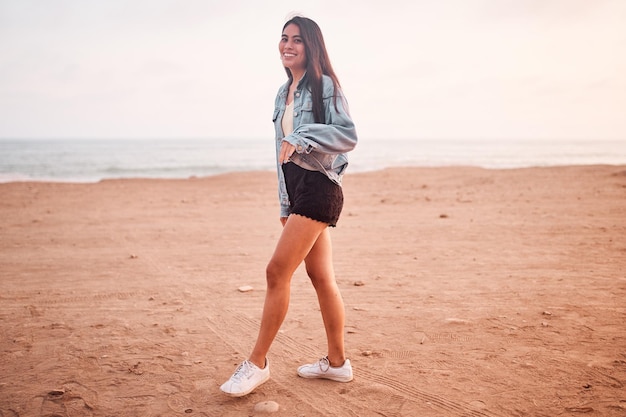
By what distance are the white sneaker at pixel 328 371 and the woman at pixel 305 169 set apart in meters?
0.29

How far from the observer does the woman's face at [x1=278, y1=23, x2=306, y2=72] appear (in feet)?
9.59

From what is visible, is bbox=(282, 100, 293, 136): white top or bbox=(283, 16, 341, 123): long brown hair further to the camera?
bbox=(282, 100, 293, 136): white top

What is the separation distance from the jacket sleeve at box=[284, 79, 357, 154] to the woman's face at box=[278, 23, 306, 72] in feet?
0.98

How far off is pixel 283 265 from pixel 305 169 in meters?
0.57

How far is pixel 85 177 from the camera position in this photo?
84.8ft

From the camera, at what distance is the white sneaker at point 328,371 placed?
3.18 meters

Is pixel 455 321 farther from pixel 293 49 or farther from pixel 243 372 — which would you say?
pixel 293 49

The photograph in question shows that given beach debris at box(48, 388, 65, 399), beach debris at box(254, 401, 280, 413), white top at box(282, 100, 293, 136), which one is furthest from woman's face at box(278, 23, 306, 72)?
beach debris at box(48, 388, 65, 399)

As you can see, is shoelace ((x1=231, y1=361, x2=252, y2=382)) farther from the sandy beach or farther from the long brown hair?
the long brown hair

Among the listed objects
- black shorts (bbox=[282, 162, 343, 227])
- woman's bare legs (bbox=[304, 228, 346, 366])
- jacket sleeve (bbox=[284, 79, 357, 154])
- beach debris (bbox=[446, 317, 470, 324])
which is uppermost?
jacket sleeve (bbox=[284, 79, 357, 154])

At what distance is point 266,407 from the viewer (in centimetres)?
282

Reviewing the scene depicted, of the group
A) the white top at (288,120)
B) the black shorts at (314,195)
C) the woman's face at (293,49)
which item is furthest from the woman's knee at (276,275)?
the woman's face at (293,49)

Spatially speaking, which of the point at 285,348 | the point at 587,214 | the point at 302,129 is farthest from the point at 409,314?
the point at 587,214

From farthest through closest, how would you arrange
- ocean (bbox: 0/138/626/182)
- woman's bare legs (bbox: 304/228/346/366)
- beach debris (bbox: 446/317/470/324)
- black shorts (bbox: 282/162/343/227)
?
1. ocean (bbox: 0/138/626/182)
2. beach debris (bbox: 446/317/470/324)
3. woman's bare legs (bbox: 304/228/346/366)
4. black shorts (bbox: 282/162/343/227)
